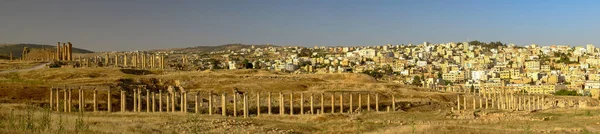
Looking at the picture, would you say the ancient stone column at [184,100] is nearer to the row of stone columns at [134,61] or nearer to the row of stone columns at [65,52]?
the row of stone columns at [134,61]

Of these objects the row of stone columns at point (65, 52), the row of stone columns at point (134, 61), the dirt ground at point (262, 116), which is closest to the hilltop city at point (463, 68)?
the row of stone columns at point (134, 61)

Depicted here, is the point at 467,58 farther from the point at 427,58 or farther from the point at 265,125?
the point at 265,125

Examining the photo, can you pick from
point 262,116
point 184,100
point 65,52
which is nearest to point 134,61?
point 65,52

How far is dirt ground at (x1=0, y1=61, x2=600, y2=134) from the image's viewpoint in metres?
21.1

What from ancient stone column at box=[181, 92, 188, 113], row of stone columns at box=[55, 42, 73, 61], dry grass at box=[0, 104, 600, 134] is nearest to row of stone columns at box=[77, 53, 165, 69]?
row of stone columns at box=[55, 42, 73, 61]

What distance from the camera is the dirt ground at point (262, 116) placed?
21.1 meters

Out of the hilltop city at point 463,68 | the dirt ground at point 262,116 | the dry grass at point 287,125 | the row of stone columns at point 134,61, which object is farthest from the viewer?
the hilltop city at point 463,68

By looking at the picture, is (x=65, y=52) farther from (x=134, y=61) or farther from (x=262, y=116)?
(x=262, y=116)

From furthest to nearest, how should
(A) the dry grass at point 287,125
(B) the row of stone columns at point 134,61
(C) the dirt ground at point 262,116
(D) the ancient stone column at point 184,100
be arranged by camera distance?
(B) the row of stone columns at point 134,61
(D) the ancient stone column at point 184,100
(C) the dirt ground at point 262,116
(A) the dry grass at point 287,125

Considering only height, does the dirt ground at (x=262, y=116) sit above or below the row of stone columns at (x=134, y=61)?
below

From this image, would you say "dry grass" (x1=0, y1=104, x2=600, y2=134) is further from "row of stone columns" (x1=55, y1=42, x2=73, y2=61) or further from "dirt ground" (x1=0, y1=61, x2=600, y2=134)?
"row of stone columns" (x1=55, y1=42, x2=73, y2=61)

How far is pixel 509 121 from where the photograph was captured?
93.0ft

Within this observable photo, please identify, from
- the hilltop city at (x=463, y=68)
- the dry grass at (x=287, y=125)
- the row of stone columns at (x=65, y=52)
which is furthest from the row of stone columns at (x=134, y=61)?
the dry grass at (x=287, y=125)

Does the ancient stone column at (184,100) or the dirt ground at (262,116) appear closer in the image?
the dirt ground at (262,116)
